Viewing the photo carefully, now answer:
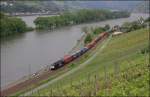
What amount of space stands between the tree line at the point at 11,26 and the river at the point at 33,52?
1.24 meters

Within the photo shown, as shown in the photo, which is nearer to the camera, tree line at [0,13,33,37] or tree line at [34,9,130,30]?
tree line at [0,13,33,37]

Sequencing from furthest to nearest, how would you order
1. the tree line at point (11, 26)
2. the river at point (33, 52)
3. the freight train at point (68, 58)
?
the tree line at point (11, 26), the river at point (33, 52), the freight train at point (68, 58)

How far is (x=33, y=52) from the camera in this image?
29094 millimetres

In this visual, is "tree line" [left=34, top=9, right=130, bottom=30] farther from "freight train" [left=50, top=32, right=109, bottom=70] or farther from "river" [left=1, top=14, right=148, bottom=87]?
"freight train" [left=50, top=32, right=109, bottom=70]

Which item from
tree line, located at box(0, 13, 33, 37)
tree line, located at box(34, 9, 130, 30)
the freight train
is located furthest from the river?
the freight train

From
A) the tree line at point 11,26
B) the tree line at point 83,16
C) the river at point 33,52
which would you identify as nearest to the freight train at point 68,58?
the river at point 33,52

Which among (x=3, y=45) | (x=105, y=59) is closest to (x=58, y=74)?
(x=105, y=59)

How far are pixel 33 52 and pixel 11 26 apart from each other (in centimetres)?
1580

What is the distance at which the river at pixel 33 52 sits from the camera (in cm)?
2134

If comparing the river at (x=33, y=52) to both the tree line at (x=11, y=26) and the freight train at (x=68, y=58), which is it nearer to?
the tree line at (x=11, y=26)

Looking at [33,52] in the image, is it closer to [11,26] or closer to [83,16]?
[11,26]

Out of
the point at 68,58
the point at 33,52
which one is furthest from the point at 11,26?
the point at 68,58

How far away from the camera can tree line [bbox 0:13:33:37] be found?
4241 centimetres

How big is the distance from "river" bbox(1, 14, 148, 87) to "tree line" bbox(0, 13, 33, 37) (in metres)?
1.24
